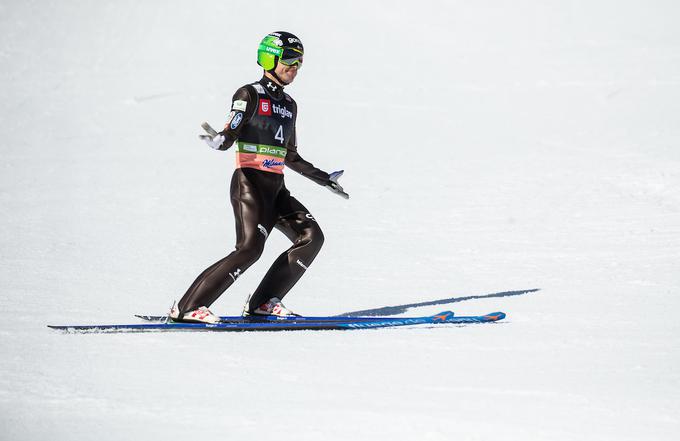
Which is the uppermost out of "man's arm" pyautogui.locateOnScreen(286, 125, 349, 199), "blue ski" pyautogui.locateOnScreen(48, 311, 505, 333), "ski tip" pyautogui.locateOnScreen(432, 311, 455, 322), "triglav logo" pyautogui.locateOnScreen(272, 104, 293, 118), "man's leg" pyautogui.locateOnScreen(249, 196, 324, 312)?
"triglav logo" pyautogui.locateOnScreen(272, 104, 293, 118)

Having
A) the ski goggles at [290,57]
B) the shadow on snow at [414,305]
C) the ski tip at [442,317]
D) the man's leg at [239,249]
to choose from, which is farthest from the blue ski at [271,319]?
the ski goggles at [290,57]

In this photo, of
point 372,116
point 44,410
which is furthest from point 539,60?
point 44,410

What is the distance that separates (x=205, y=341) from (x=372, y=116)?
13.6m

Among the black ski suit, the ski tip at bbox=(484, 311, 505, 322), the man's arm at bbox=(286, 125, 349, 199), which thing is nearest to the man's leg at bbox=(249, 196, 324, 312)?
the black ski suit

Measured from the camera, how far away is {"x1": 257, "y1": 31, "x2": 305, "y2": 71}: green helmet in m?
6.58

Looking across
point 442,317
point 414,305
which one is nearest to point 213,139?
point 442,317

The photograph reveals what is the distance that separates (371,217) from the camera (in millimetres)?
12234

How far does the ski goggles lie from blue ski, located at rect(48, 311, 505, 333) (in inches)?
74.0

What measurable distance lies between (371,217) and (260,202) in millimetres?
5901

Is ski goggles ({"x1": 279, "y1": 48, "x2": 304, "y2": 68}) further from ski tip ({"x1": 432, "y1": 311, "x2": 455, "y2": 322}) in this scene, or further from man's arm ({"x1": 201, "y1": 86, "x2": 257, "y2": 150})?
ski tip ({"x1": 432, "y1": 311, "x2": 455, "y2": 322})

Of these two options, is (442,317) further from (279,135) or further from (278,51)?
(278,51)

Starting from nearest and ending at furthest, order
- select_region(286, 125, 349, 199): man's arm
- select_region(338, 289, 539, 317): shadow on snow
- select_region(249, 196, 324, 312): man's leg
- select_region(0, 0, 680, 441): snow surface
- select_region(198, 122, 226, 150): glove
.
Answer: select_region(0, 0, 680, 441): snow surface
select_region(198, 122, 226, 150): glove
select_region(249, 196, 324, 312): man's leg
select_region(286, 125, 349, 199): man's arm
select_region(338, 289, 539, 317): shadow on snow

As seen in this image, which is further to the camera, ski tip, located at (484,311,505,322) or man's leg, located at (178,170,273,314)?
ski tip, located at (484,311,505,322)

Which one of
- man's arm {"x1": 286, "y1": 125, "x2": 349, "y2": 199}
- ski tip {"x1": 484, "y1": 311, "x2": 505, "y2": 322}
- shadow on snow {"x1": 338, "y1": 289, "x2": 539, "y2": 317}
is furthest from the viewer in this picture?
shadow on snow {"x1": 338, "y1": 289, "x2": 539, "y2": 317}
